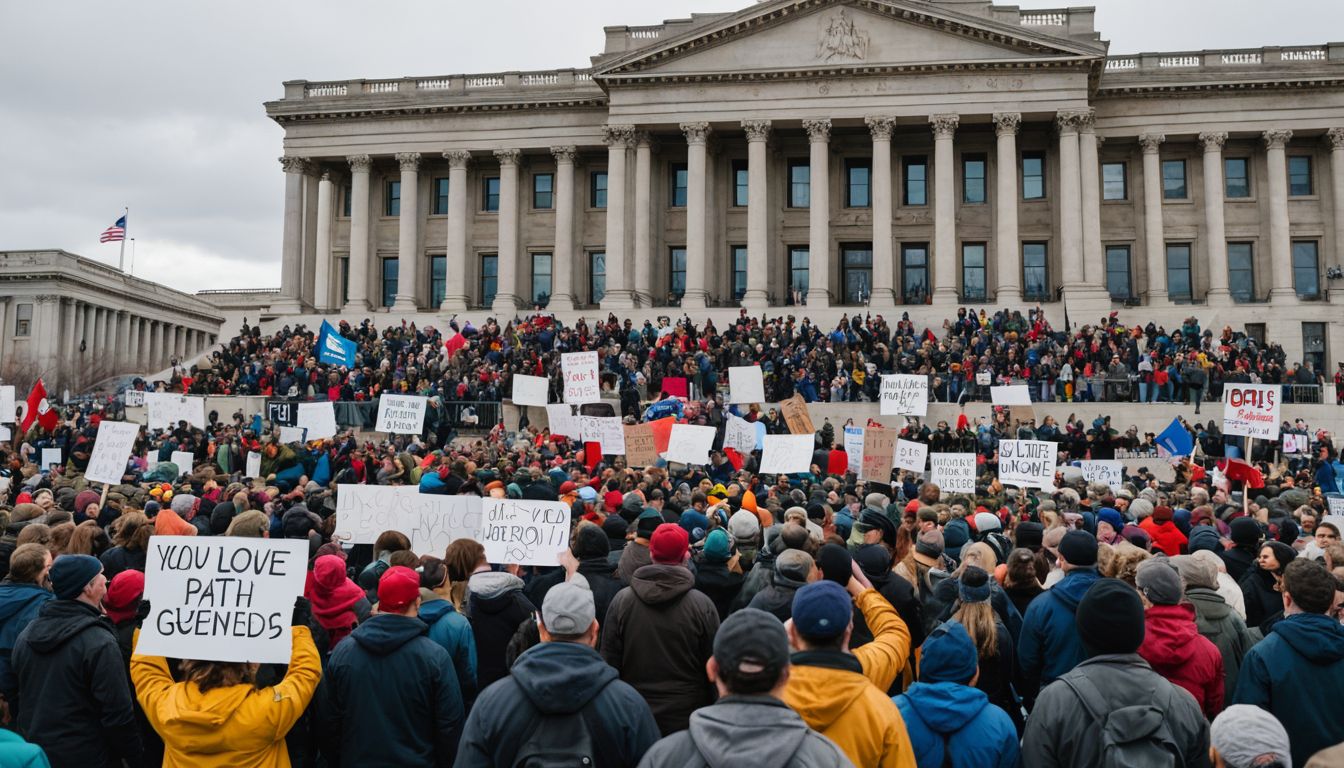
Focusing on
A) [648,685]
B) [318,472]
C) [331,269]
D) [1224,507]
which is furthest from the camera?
[331,269]

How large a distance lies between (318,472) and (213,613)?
16069mm

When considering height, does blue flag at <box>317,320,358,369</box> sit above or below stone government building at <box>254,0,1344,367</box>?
below

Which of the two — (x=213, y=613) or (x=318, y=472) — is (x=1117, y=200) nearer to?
(x=318, y=472)

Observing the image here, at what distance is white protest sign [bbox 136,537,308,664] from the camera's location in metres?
5.27

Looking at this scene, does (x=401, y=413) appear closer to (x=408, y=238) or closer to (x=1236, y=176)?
(x=408, y=238)

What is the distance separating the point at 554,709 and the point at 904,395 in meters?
20.7

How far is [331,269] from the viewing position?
5503 cm

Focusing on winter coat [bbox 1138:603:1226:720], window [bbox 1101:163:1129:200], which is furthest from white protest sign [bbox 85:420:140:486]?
window [bbox 1101:163:1129:200]

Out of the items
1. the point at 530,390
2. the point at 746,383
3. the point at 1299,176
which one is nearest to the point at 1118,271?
the point at 1299,176

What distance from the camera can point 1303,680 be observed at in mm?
5473

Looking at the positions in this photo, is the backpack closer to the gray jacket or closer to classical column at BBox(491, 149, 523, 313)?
the gray jacket

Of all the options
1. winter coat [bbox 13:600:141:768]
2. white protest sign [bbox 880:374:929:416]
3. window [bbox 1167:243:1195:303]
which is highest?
window [bbox 1167:243:1195:303]

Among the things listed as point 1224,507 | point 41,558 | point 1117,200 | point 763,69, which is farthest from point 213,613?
point 1117,200

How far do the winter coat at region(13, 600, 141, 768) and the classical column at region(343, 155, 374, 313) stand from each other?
1883 inches
